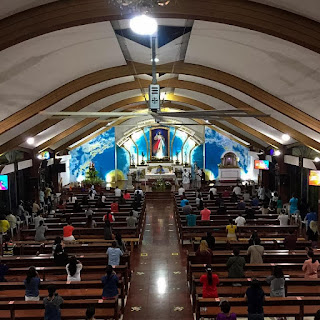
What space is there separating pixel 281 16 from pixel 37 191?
19.0 metres

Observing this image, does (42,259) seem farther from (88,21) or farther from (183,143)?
(183,143)

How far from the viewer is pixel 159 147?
35781 mm

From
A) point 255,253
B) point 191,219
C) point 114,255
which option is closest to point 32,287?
point 114,255

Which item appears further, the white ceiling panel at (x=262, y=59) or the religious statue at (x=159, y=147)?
the religious statue at (x=159, y=147)

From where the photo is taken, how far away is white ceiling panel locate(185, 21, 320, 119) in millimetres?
9453

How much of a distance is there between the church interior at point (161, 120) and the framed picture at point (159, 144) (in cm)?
1024

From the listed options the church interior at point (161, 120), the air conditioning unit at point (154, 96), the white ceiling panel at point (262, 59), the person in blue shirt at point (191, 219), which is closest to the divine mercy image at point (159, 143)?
the church interior at point (161, 120)

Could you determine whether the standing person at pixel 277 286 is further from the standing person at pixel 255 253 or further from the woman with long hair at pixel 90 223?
Result: the woman with long hair at pixel 90 223

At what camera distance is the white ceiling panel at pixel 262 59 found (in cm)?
945

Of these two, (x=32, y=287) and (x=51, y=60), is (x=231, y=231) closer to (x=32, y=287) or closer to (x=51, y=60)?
(x=32, y=287)

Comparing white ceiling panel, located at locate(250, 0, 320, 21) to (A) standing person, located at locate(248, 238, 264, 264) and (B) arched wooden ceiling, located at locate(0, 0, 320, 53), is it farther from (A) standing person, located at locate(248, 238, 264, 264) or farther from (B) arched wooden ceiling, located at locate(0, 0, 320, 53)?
(A) standing person, located at locate(248, 238, 264, 264)

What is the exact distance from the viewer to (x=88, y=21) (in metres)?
7.90

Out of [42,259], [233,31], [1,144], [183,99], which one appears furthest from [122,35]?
[183,99]

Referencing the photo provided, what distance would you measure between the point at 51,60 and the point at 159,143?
25.1 m
